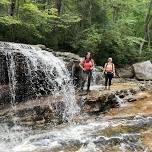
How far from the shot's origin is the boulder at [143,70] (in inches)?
1138

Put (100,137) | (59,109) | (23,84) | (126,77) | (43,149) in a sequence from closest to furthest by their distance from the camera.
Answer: (43,149)
(100,137)
(59,109)
(23,84)
(126,77)

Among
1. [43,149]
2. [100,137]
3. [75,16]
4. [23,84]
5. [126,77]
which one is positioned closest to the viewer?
[43,149]

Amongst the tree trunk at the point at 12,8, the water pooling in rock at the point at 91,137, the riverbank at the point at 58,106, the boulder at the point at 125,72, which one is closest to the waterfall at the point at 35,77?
the riverbank at the point at 58,106

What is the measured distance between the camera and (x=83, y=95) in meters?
17.3

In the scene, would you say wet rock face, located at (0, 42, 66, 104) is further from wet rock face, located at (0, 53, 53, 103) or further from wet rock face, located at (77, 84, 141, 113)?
wet rock face, located at (77, 84, 141, 113)

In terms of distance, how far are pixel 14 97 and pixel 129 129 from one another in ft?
18.7

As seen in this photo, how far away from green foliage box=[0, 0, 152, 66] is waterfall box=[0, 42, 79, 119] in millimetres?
5820

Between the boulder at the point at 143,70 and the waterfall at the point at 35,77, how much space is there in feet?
36.7

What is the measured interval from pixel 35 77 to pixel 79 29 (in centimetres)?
1185

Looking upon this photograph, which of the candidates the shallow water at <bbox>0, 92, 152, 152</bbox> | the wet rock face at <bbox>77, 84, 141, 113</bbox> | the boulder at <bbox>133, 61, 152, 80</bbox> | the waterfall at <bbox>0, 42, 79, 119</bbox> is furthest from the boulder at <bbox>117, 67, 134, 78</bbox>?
the shallow water at <bbox>0, 92, 152, 152</bbox>

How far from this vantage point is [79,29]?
28.8 meters

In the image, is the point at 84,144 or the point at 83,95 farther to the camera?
the point at 83,95

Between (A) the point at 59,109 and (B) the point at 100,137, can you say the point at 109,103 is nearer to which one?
(A) the point at 59,109

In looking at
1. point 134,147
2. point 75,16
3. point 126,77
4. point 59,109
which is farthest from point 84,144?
point 126,77
